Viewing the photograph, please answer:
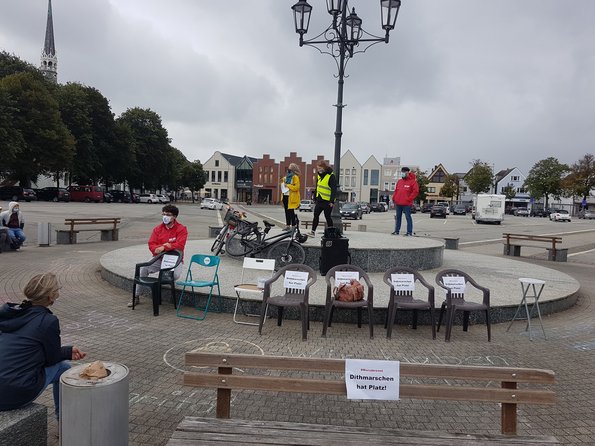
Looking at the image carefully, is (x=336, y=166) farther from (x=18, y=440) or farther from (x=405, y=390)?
(x=18, y=440)

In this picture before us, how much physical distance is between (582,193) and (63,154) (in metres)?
86.8

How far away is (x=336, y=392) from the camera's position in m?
2.92

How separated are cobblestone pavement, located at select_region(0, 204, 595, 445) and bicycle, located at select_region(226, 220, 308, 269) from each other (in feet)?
8.83

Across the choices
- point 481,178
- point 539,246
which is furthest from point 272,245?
point 481,178

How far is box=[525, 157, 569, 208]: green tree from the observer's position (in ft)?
282

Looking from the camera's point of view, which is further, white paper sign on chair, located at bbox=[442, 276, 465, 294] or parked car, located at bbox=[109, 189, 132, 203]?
parked car, located at bbox=[109, 189, 132, 203]

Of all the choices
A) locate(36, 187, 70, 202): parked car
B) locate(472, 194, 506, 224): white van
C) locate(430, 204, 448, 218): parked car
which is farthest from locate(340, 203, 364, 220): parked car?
locate(36, 187, 70, 202): parked car

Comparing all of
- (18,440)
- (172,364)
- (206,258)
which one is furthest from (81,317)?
(18,440)

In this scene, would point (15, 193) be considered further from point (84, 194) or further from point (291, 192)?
point (291, 192)

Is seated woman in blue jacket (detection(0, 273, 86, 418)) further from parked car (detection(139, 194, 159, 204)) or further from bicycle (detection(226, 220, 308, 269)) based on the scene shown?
parked car (detection(139, 194, 159, 204))

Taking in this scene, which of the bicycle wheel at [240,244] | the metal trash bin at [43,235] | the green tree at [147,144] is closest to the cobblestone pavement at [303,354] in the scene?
the bicycle wheel at [240,244]

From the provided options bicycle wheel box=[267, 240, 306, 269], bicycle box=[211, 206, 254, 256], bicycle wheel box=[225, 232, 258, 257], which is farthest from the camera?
bicycle box=[211, 206, 254, 256]

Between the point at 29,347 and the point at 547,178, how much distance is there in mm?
99604

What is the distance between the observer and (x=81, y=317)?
6371 mm
